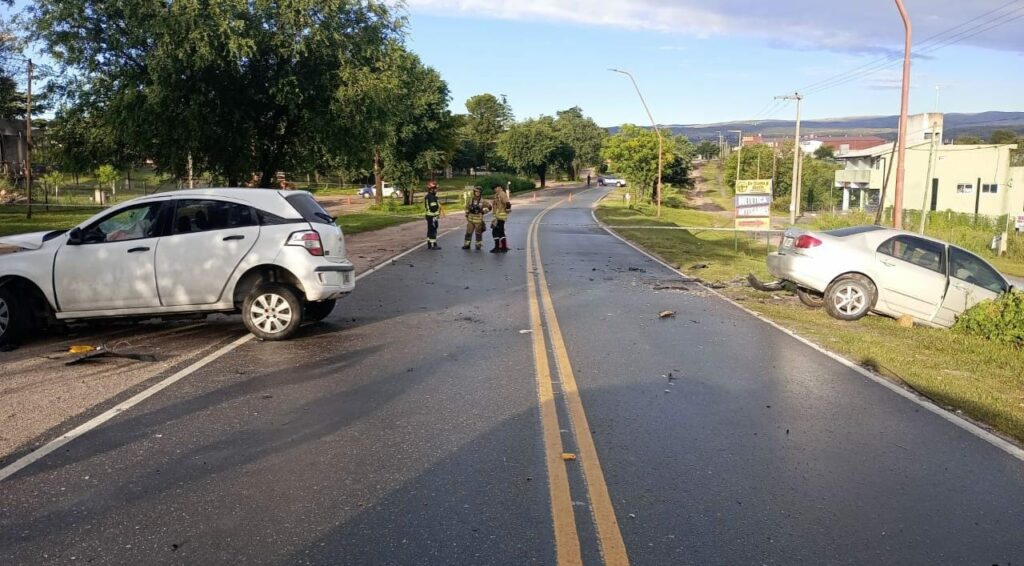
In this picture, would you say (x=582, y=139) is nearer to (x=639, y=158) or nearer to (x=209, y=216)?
(x=639, y=158)

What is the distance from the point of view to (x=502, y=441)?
19.2ft

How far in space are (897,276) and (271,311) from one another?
8.75m

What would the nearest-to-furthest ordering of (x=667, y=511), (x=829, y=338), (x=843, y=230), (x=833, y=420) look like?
(x=667, y=511) < (x=833, y=420) < (x=829, y=338) < (x=843, y=230)

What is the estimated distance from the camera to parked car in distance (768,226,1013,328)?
469 inches

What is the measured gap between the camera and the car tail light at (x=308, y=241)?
30.8 ft

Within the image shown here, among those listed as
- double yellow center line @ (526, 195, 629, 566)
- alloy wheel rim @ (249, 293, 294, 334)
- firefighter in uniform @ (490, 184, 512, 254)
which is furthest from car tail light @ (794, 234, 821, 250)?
firefighter in uniform @ (490, 184, 512, 254)

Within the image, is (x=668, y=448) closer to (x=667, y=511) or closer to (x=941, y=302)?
(x=667, y=511)

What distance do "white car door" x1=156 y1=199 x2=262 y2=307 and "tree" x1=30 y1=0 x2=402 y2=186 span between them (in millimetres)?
10823

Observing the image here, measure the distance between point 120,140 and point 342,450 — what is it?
19.0 m

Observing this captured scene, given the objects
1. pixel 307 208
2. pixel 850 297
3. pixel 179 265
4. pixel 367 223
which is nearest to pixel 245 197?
pixel 307 208

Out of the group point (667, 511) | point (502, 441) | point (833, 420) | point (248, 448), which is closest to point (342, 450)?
point (248, 448)

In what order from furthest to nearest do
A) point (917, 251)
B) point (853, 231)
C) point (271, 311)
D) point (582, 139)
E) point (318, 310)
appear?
point (582, 139), point (853, 231), point (917, 251), point (318, 310), point (271, 311)

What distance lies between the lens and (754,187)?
25.0m

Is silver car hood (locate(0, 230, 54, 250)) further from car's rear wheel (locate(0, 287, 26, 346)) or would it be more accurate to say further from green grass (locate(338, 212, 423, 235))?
green grass (locate(338, 212, 423, 235))
